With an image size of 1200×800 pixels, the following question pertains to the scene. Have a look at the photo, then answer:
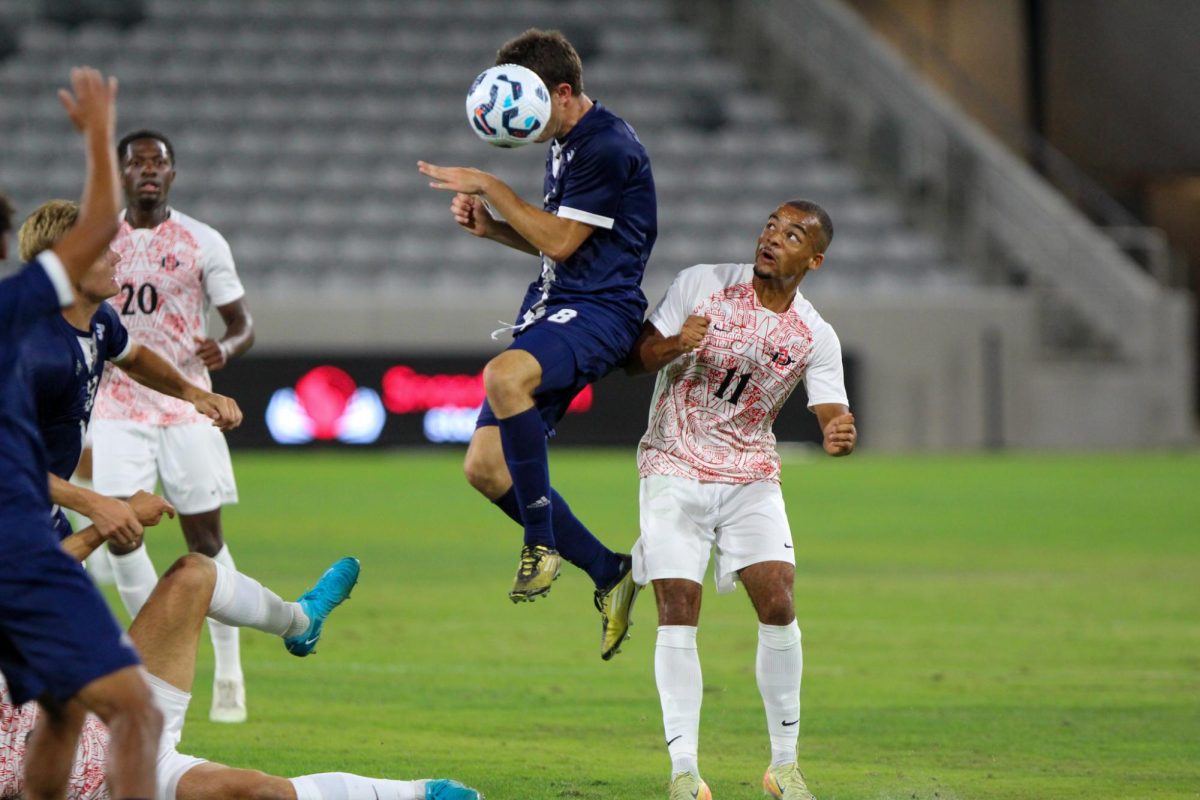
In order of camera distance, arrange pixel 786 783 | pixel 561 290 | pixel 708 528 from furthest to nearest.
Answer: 1. pixel 561 290
2. pixel 708 528
3. pixel 786 783

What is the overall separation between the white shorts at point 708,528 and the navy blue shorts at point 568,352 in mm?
466

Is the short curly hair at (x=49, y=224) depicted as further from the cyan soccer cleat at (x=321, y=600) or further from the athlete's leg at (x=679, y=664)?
the athlete's leg at (x=679, y=664)

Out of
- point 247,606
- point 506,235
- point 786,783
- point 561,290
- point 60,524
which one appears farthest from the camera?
point 506,235

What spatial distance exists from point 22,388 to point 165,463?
12.4 ft

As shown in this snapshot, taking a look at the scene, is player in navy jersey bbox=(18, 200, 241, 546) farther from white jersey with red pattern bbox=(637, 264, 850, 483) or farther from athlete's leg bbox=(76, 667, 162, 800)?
white jersey with red pattern bbox=(637, 264, 850, 483)

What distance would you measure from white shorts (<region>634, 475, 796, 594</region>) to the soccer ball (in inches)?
49.9

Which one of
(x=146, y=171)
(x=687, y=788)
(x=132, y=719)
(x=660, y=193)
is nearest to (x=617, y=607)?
(x=687, y=788)

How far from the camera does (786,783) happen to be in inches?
222

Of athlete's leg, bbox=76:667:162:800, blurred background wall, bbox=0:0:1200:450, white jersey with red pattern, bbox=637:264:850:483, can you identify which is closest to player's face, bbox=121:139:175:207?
white jersey with red pattern, bbox=637:264:850:483

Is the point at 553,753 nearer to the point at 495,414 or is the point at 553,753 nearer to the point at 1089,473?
the point at 495,414

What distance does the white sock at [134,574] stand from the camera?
7.54m

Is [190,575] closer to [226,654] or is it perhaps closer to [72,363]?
[72,363]

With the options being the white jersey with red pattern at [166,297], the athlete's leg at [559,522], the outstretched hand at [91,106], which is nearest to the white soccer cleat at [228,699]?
the white jersey with red pattern at [166,297]

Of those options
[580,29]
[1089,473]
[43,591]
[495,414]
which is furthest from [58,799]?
[580,29]
